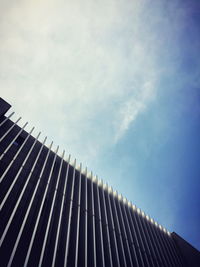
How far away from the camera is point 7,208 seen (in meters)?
7.32

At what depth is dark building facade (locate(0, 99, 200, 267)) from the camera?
7059mm

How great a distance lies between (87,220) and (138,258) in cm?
521

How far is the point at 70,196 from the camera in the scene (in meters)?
11.4

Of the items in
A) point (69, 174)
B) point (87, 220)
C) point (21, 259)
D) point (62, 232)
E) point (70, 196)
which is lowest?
point (21, 259)

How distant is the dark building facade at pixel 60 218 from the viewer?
23.2 feet

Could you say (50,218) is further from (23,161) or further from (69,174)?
(69,174)

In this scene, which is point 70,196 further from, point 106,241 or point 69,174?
point 106,241

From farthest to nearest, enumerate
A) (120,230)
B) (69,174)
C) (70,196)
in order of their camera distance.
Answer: (69,174) < (120,230) < (70,196)

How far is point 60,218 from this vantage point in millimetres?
8992

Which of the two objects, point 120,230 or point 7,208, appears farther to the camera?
point 120,230

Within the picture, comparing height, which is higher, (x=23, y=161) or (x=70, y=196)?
(x=23, y=161)

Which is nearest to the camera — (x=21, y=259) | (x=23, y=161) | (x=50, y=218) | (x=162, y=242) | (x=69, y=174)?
(x=21, y=259)

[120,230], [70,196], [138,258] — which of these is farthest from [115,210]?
[70,196]

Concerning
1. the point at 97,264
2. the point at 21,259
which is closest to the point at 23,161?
the point at 21,259
